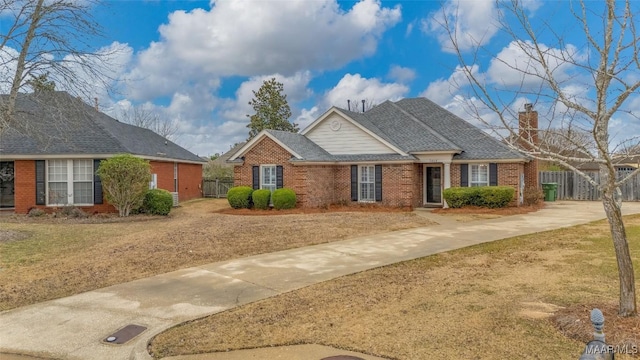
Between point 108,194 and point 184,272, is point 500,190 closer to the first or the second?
point 184,272

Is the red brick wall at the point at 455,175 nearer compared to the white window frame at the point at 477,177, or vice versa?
the white window frame at the point at 477,177

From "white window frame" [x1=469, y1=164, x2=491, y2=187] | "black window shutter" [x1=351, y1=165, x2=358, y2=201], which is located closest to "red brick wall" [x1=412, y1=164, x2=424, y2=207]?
"white window frame" [x1=469, y1=164, x2=491, y2=187]

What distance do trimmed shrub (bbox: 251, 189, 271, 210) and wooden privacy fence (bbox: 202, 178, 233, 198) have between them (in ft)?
34.8

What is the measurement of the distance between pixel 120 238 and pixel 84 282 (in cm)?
482

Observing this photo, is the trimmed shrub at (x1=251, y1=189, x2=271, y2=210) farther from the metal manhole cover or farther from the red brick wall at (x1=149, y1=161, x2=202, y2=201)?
the metal manhole cover

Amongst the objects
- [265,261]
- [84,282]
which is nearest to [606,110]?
[265,261]

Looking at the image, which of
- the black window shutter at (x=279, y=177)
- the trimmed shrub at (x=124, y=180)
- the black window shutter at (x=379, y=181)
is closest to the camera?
the trimmed shrub at (x=124, y=180)

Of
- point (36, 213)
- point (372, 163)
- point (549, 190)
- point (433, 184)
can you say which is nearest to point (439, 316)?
point (372, 163)

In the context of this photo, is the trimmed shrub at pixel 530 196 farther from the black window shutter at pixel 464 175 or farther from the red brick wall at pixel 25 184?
the red brick wall at pixel 25 184

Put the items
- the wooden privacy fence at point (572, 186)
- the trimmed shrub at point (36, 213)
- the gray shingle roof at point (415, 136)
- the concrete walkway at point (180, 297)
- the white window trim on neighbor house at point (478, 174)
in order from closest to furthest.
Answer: the concrete walkway at point (180, 297) → the trimmed shrub at point (36, 213) → the white window trim on neighbor house at point (478, 174) → the gray shingle roof at point (415, 136) → the wooden privacy fence at point (572, 186)

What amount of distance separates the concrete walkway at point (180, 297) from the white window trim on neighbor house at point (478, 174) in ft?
29.7

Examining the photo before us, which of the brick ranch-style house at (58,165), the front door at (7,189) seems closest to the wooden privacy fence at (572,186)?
the brick ranch-style house at (58,165)

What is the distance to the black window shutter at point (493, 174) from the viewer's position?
61.9ft

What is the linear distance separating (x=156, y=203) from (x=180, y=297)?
40.4 feet
